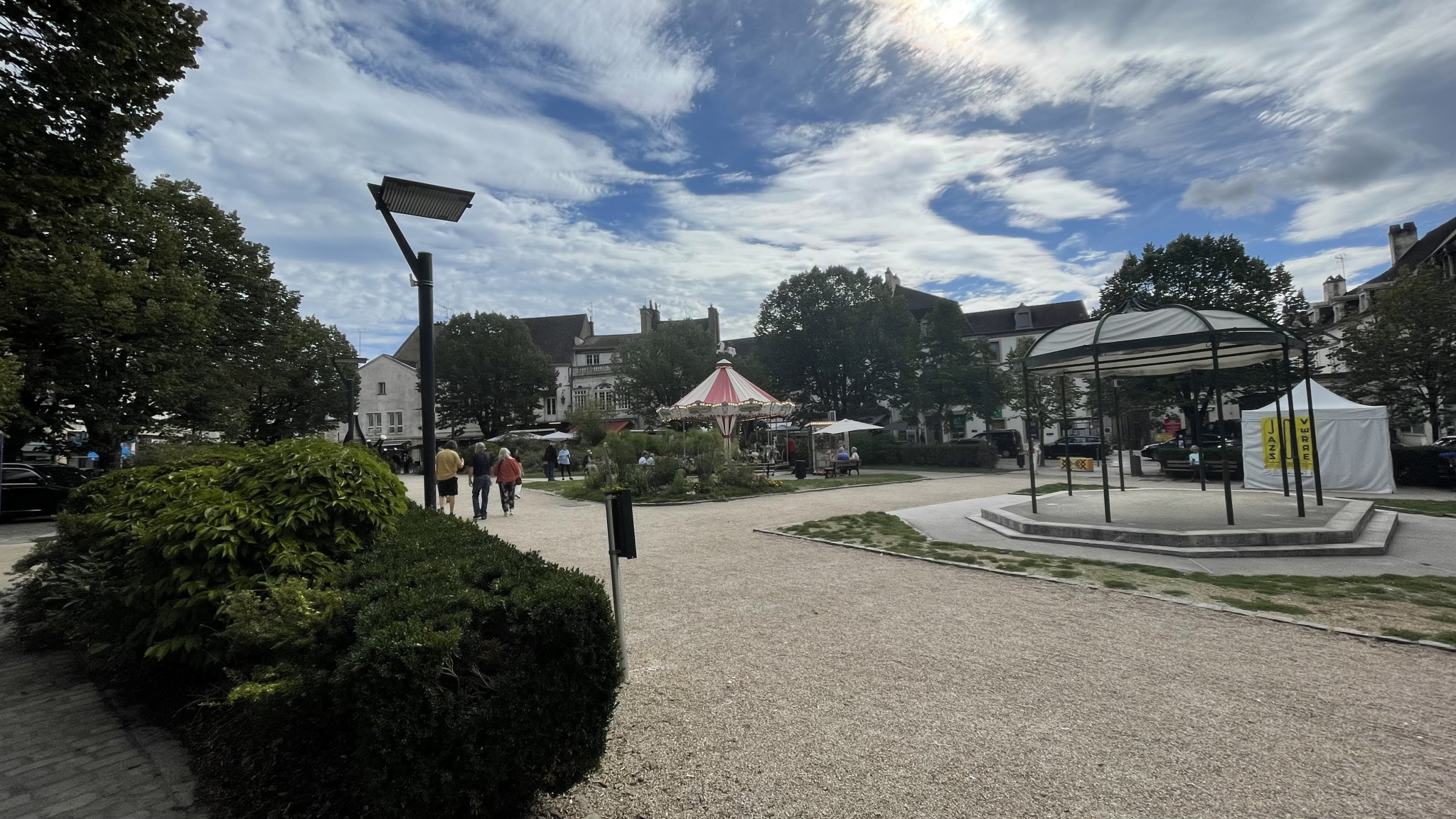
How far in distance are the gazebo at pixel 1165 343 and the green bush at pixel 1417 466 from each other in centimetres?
1174

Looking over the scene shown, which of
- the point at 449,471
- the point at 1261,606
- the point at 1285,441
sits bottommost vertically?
the point at 1261,606

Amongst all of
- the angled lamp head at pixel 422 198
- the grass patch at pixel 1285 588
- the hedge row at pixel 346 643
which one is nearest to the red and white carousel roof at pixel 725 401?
the grass patch at pixel 1285 588

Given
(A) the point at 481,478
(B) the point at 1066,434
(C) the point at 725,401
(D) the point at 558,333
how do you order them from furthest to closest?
1. (D) the point at 558,333
2. (B) the point at 1066,434
3. (C) the point at 725,401
4. (A) the point at 481,478

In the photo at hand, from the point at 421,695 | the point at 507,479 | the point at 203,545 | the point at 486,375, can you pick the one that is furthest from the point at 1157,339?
the point at 486,375

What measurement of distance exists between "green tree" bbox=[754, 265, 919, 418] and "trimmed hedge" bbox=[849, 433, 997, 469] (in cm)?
695

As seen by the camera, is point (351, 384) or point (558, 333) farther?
point (558, 333)

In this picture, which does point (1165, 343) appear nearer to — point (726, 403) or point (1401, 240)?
point (726, 403)

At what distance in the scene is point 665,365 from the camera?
5341cm

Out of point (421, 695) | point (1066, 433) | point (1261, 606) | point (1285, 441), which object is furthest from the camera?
point (1066, 433)

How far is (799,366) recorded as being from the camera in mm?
50250

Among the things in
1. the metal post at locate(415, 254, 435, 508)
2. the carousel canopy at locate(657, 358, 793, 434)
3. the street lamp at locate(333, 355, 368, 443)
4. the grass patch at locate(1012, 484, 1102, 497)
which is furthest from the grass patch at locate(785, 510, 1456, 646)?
the carousel canopy at locate(657, 358, 793, 434)

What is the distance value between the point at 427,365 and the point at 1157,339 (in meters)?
10.0

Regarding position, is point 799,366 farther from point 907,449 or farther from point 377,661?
point 377,661

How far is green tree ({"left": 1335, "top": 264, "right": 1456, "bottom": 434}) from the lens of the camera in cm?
2253
